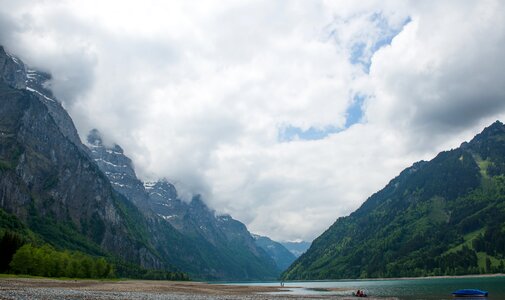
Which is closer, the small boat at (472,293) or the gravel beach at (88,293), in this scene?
the gravel beach at (88,293)

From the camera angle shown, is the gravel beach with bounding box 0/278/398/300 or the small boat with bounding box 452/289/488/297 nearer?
the gravel beach with bounding box 0/278/398/300

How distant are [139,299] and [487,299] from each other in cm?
7275

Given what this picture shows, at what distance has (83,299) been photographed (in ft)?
196

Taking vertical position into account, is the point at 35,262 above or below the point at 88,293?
above

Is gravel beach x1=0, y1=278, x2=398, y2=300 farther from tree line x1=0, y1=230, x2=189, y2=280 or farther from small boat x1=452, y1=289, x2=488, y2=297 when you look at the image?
small boat x1=452, y1=289, x2=488, y2=297

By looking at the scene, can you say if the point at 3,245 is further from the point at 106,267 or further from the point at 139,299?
the point at 139,299

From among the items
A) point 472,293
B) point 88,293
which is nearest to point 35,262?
point 88,293

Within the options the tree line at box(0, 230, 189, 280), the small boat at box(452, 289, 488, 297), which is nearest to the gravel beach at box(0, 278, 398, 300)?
the tree line at box(0, 230, 189, 280)

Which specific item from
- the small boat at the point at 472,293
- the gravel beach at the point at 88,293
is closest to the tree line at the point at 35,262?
the gravel beach at the point at 88,293

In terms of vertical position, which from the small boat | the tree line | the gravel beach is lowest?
the gravel beach

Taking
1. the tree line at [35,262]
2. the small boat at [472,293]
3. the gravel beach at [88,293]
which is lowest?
the gravel beach at [88,293]

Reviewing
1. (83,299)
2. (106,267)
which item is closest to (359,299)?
(83,299)

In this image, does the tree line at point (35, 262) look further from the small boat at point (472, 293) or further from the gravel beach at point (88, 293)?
the small boat at point (472, 293)

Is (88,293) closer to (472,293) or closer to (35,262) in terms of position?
(472,293)
